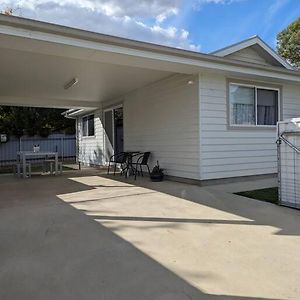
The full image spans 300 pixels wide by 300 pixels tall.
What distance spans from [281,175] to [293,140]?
637mm

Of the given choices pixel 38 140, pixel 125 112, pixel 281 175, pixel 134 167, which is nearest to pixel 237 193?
pixel 281 175

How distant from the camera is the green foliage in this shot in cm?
2022

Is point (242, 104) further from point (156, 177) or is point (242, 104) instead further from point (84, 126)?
point (84, 126)

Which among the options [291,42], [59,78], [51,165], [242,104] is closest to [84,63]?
[59,78]

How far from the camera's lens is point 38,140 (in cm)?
2102

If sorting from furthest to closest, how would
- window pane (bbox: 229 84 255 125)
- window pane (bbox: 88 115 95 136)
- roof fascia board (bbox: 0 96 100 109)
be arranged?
1. window pane (bbox: 88 115 95 136)
2. roof fascia board (bbox: 0 96 100 109)
3. window pane (bbox: 229 84 255 125)

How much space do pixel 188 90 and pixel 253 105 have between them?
1.84 meters

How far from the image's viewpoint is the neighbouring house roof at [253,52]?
8281 millimetres

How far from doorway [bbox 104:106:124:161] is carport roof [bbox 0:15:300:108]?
938 mm

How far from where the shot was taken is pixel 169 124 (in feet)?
27.7

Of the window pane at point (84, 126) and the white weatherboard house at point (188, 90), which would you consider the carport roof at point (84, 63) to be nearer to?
the white weatherboard house at point (188, 90)

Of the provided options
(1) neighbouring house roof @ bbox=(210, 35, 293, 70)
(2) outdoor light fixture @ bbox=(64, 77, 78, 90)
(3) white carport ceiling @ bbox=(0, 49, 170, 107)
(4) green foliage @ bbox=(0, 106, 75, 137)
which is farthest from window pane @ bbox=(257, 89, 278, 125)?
(4) green foliage @ bbox=(0, 106, 75, 137)

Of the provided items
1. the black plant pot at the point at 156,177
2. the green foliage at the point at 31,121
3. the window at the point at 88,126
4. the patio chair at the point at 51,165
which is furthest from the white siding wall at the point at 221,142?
the green foliage at the point at 31,121

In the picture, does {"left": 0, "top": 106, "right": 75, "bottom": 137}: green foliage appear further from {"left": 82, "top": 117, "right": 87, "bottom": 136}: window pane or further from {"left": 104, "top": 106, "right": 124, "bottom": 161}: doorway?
{"left": 104, "top": 106, "right": 124, "bottom": 161}: doorway
